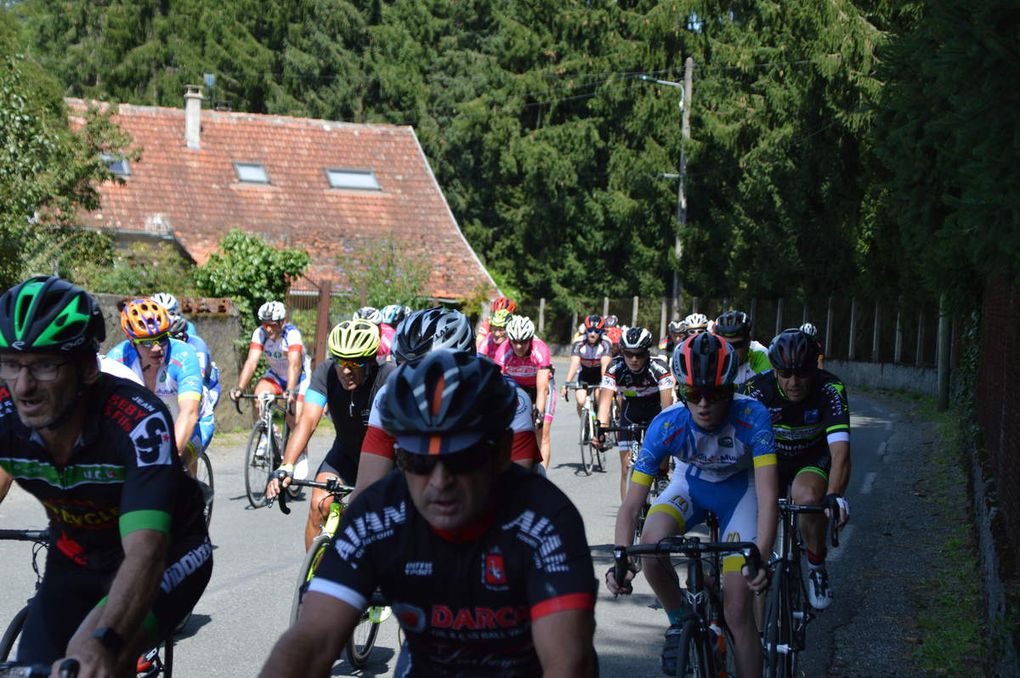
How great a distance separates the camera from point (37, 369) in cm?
361

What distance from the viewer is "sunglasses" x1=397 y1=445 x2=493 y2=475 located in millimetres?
3150

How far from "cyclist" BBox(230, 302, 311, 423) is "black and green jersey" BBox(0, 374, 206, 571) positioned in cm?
977

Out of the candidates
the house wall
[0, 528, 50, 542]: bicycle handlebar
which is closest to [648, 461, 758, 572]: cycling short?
[0, 528, 50, 542]: bicycle handlebar

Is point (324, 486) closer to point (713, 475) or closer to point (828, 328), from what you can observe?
point (713, 475)

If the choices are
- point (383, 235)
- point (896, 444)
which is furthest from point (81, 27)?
point (896, 444)

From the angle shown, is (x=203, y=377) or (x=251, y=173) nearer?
(x=203, y=377)

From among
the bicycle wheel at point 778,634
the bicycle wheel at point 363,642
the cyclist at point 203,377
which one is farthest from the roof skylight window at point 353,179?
the bicycle wheel at point 778,634

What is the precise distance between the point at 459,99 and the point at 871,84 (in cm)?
3200

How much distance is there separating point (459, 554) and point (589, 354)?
14.7 metres

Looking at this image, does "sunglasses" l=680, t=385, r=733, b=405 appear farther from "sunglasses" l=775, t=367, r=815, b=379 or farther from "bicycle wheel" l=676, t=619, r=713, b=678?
"sunglasses" l=775, t=367, r=815, b=379

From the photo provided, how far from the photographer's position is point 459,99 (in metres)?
60.9

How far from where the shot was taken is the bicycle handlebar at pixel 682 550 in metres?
5.06

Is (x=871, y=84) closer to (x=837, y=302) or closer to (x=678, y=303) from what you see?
(x=837, y=302)

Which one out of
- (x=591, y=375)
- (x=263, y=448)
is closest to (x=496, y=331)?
(x=591, y=375)
